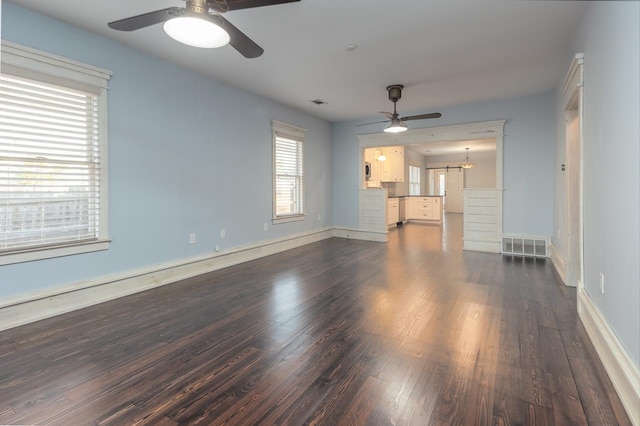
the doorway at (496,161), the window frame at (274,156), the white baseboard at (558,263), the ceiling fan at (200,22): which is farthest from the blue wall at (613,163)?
the window frame at (274,156)

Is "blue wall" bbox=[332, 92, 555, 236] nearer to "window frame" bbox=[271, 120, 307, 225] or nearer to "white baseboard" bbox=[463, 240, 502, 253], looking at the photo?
"white baseboard" bbox=[463, 240, 502, 253]

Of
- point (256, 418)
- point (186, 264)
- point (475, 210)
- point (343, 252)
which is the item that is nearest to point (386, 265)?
point (343, 252)

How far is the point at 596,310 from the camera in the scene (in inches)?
96.1

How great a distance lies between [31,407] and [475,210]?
6.21 metres

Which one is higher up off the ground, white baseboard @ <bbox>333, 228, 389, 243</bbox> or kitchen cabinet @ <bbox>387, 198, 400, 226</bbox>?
kitchen cabinet @ <bbox>387, 198, 400, 226</bbox>

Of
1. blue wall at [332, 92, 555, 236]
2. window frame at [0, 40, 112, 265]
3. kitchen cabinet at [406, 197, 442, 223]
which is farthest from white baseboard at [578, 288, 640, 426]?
kitchen cabinet at [406, 197, 442, 223]

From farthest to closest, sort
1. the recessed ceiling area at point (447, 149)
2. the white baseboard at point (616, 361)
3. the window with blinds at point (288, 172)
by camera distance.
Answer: the recessed ceiling area at point (447, 149) → the window with blinds at point (288, 172) → the white baseboard at point (616, 361)

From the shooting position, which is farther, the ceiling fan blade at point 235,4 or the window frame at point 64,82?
the window frame at point 64,82

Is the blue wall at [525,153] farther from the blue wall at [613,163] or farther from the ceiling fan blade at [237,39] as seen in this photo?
the ceiling fan blade at [237,39]

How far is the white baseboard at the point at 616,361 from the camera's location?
1663mm

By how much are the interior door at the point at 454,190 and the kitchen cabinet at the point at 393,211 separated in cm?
584

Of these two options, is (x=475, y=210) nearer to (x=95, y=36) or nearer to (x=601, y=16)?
(x=601, y=16)

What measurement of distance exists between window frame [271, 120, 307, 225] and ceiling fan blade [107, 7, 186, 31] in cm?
345

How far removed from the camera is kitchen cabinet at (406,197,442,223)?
1052cm
